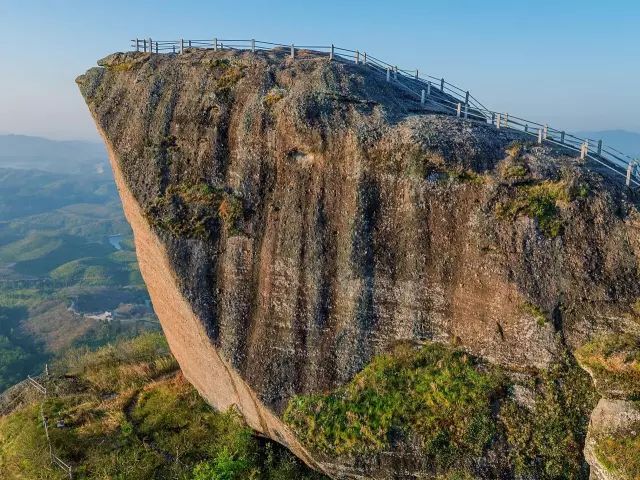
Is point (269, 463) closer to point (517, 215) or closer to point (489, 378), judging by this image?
point (489, 378)

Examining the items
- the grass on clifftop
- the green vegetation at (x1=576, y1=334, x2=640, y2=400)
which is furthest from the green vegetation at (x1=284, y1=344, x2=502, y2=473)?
the grass on clifftop

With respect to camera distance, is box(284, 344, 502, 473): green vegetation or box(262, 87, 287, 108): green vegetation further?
box(262, 87, 287, 108): green vegetation

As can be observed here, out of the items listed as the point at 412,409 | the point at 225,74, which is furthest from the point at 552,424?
the point at 225,74

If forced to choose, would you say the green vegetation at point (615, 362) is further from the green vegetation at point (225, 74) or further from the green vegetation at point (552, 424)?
the green vegetation at point (225, 74)

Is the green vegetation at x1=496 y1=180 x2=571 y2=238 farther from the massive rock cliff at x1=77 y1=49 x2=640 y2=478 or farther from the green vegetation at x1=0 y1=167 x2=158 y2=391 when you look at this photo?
the green vegetation at x1=0 y1=167 x2=158 y2=391

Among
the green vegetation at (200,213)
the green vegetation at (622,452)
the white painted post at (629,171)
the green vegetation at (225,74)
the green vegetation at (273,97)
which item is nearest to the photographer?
the green vegetation at (622,452)

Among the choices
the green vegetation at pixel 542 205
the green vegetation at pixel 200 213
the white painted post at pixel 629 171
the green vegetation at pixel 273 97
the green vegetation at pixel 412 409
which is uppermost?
the green vegetation at pixel 273 97

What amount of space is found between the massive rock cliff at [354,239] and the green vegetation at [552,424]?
0.30 feet

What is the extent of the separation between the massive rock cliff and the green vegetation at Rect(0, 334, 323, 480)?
1.51 metres

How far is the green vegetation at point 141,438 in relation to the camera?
62.3 ft

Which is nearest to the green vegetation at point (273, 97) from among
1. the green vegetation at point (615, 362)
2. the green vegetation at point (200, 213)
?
the green vegetation at point (200, 213)

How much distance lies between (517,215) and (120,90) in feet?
55.1

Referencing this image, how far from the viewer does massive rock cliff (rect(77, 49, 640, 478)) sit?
15.4 metres

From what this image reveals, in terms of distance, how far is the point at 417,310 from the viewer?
54.3ft
